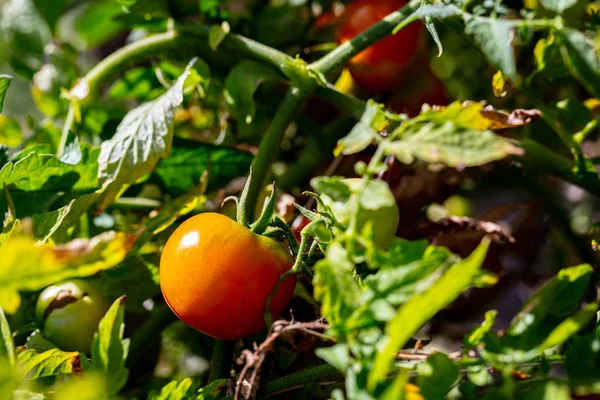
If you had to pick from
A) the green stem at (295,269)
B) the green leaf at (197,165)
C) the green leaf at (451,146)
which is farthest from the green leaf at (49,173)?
the green leaf at (451,146)

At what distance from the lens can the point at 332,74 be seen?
668 mm

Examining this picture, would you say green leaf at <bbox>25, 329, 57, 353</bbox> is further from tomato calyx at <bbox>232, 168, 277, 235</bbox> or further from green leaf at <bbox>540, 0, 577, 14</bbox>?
green leaf at <bbox>540, 0, 577, 14</bbox>

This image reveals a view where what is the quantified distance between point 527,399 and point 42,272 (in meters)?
0.28

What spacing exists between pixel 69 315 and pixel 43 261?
24 centimetres

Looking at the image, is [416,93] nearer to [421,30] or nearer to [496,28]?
[421,30]

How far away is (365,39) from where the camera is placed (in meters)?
0.62

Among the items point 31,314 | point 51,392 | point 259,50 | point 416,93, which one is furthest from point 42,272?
point 416,93

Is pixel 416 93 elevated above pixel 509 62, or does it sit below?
below

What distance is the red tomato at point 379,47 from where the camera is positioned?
0.68 metres

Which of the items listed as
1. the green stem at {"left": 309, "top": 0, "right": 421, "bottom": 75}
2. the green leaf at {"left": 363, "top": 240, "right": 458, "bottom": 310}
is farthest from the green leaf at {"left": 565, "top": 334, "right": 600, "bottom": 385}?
the green stem at {"left": 309, "top": 0, "right": 421, "bottom": 75}

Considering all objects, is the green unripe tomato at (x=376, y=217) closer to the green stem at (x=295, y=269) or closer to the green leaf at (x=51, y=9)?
the green stem at (x=295, y=269)

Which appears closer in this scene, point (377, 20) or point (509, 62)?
point (509, 62)

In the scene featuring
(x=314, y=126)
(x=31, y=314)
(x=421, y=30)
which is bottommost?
(x=31, y=314)

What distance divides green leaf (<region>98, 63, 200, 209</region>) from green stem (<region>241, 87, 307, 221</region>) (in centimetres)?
8
